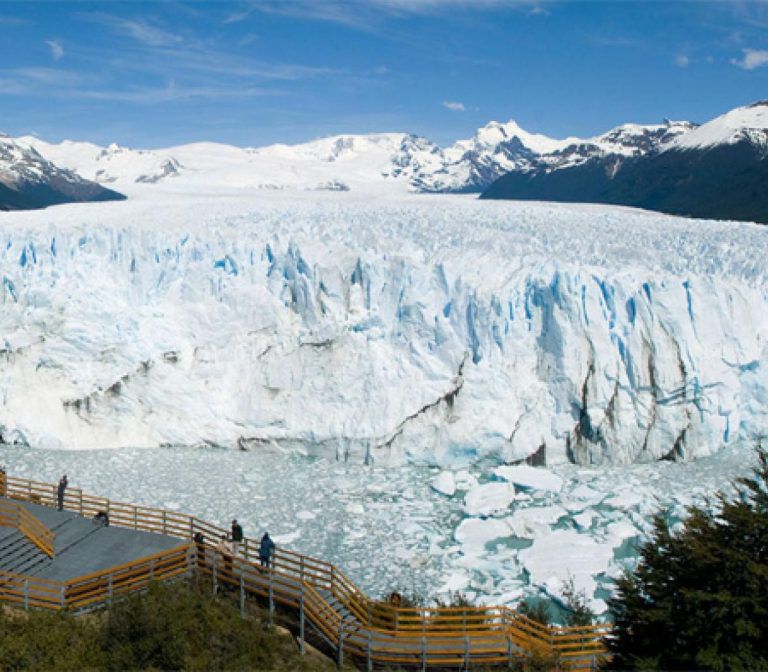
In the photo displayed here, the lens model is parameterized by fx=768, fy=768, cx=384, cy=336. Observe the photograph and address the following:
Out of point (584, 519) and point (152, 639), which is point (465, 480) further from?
point (152, 639)

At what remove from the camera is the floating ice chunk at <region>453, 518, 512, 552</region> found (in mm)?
14320

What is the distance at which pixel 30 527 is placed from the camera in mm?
11234

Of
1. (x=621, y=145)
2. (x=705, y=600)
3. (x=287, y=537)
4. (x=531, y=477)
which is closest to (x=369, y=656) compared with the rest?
(x=705, y=600)

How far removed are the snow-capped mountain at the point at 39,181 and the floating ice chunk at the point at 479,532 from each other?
4224 inches

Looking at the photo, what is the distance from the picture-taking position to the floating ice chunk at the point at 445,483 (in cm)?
1677

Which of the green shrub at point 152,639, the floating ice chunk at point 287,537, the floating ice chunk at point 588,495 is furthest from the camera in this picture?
the floating ice chunk at point 588,495

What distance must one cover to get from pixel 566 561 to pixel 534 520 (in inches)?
65.5

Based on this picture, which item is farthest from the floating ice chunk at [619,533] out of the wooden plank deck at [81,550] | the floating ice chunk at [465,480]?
the wooden plank deck at [81,550]

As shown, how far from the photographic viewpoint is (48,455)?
733 inches

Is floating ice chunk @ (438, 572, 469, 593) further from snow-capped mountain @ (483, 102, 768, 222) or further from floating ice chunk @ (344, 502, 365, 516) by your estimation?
snow-capped mountain @ (483, 102, 768, 222)

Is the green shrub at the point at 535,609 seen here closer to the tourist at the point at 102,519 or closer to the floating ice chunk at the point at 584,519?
the floating ice chunk at the point at 584,519

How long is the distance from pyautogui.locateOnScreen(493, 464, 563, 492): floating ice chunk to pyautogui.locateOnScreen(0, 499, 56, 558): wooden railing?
961cm

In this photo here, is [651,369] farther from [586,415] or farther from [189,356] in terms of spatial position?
[189,356]

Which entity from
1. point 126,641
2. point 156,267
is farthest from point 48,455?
point 126,641
